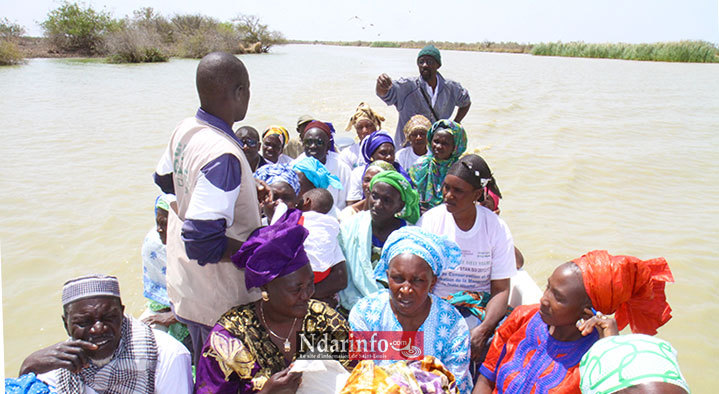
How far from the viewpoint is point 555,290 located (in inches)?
75.8

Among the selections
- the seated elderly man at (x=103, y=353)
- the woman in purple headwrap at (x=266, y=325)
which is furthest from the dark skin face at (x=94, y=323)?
the woman in purple headwrap at (x=266, y=325)

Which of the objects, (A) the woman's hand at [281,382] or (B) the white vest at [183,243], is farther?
(B) the white vest at [183,243]

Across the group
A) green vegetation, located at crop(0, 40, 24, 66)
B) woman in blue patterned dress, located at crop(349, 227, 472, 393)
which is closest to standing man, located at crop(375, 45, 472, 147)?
woman in blue patterned dress, located at crop(349, 227, 472, 393)

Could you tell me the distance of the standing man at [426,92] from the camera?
507 centimetres

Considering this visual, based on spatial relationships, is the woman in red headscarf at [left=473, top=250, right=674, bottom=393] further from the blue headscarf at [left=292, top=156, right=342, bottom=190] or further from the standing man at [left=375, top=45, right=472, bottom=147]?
the standing man at [left=375, top=45, right=472, bottom=147]

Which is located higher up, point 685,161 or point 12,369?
point 685,161

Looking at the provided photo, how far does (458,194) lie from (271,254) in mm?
1322

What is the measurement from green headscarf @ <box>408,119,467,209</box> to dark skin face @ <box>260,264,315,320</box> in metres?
1.98

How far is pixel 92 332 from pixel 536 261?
196 inches

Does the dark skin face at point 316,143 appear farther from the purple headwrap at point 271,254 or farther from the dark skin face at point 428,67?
the purple headwrap at point 271,254

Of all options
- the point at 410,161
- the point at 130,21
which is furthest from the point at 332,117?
the point at 130,21

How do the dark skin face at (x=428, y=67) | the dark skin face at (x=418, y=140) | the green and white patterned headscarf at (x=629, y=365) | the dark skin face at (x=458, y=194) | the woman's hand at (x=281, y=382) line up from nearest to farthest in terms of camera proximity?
the green and white patterned headscarf at (x=629, y=365)
the woman's hand at (x=281, y=382)
the dark skin face at (x=458, y=194)
the dark skin face at (x=418, y=140)
the dark skin face at (x=428, y=67)

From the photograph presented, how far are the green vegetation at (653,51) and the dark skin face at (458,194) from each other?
42486 mm

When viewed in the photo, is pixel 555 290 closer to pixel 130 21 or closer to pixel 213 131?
pixel 213 131
